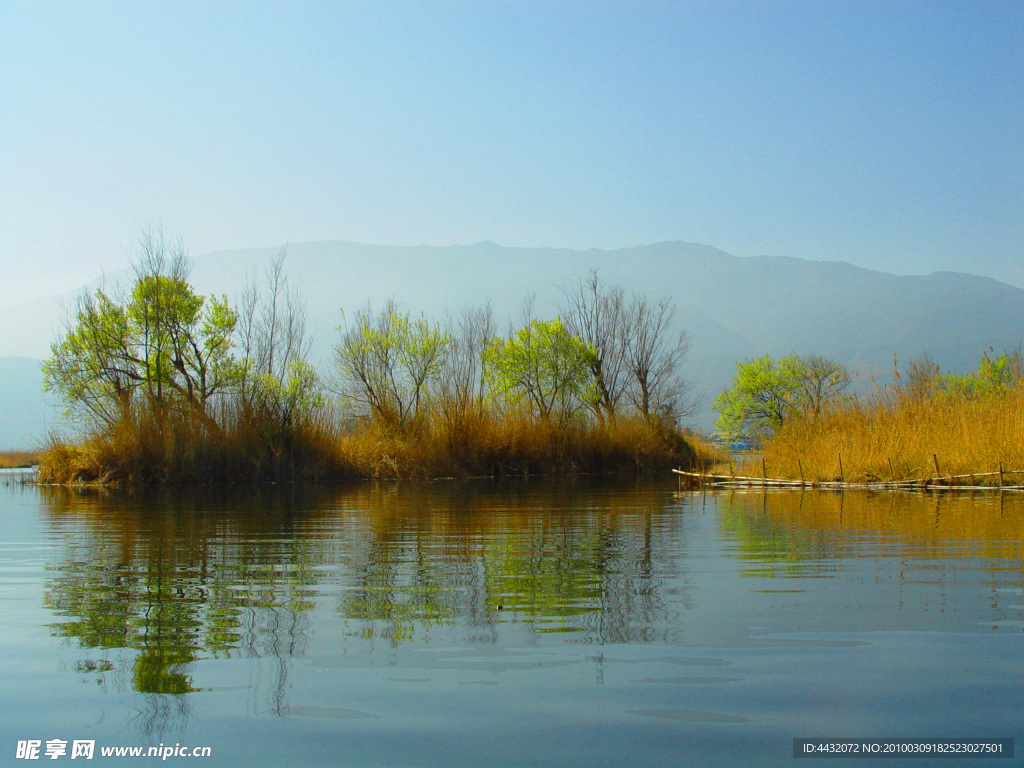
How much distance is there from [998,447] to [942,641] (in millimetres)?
13786

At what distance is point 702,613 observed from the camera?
5.05 metres

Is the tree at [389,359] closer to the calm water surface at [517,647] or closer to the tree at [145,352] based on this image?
the tree at [145,352]

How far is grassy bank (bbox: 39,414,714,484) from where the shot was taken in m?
26.2

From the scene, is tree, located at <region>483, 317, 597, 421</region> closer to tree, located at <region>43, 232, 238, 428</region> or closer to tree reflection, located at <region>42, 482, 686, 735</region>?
tree, located at <region>43, 232, 238, 428</region>

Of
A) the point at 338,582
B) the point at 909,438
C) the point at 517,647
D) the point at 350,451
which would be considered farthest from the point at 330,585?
the point at 350,451

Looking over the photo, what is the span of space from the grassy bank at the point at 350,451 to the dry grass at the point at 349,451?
0.12 feet

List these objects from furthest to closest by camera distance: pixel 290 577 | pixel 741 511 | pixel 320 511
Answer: pixel 320 511
pixel 741 511
pixel 290 577

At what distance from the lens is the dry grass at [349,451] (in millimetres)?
26203

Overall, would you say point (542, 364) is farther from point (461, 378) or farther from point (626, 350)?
point (461, 378)

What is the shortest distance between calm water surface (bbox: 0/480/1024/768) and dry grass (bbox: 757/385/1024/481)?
27.5 ft

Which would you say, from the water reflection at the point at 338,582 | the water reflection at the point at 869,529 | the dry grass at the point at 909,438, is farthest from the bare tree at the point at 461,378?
the water reflection at the point at 338,582

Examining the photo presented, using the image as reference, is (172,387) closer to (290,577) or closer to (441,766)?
(290,577)

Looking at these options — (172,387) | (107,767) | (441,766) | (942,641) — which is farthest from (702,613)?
(172,387)

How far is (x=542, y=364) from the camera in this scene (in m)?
42.1
